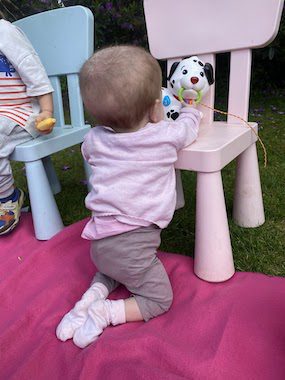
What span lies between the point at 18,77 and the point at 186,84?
0.54 metres

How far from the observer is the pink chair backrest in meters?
0.96

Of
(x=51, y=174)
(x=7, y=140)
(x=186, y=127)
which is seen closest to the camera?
(x=186, y=127)

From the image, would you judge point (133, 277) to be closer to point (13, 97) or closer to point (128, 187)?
point (128, 187)

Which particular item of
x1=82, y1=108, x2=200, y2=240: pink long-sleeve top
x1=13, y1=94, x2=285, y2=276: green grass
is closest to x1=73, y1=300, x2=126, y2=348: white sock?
x1=82, y1=108, x2=200, y2=240: pink long-sleeve top

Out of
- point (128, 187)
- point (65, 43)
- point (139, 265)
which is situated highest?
point (65, 43)

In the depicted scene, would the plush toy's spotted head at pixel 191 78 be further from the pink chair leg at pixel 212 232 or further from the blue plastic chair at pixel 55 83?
the blue plastic chair at pixel 55 83

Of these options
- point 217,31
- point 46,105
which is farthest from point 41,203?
point 217,31

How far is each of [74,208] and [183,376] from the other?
862mm

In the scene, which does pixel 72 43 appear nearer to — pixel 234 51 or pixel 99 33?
pixel 234 51

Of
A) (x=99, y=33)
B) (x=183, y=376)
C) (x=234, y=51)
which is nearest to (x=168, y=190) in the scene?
(x=183, y=376)

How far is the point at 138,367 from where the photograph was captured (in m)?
0.65

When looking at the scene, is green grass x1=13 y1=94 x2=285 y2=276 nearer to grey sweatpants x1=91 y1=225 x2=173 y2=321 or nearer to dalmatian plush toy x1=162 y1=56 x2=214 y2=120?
grey sweatpants x1=91 y1=225 x2=173 y2=321

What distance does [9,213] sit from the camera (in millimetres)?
1164

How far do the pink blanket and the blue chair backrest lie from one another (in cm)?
63
